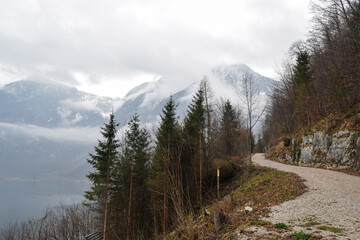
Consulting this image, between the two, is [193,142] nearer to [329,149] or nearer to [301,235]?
[329,149]

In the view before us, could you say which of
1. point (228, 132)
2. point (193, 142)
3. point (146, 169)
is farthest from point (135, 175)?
point (228, 132)

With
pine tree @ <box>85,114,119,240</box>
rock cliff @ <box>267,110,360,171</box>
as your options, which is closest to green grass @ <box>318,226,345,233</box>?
rock cliff @ <box>267,110,360,171</box>

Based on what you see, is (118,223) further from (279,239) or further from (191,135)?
(279,239)

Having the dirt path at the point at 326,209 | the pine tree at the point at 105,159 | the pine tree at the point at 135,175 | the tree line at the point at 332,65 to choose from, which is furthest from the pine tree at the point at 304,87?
the pine tree at the point at 105,159

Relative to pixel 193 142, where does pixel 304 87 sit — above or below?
above

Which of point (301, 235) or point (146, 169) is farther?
point (146, 169)

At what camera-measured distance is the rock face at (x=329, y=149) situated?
1483 cm

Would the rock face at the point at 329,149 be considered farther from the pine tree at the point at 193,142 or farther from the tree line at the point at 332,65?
the pine tree at the point at 193,142

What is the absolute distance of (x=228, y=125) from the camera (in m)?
32.5

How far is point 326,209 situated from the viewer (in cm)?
801

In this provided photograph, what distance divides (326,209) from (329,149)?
11.5 metres

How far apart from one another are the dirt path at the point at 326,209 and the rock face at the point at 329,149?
3189 mm

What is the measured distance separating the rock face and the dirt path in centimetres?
319

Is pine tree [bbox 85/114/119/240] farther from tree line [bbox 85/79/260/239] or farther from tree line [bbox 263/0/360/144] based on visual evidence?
tree line [bbox 263/0/360/144]
